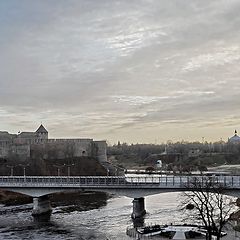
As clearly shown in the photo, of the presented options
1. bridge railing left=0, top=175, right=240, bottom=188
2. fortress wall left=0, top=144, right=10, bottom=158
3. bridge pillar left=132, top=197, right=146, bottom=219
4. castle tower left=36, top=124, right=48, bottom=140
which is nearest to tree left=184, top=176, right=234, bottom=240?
bridge railing left=0, top=175, right=240, bottom=188

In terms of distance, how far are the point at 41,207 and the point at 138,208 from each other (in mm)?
13518

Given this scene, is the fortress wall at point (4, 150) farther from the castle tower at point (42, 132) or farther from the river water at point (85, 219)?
the river water at point (85, 219)

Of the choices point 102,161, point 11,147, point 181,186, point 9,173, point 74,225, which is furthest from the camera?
point 102,161

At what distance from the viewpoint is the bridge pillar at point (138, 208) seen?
187 feet

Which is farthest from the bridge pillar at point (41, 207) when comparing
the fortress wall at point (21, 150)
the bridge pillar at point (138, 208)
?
the fortress wall at point (21, 150)

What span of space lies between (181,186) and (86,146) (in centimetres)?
8361

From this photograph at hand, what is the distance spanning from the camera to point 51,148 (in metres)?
135

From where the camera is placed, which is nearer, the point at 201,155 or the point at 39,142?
the point at 39,142

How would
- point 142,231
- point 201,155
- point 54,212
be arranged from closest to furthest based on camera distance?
point 142,231 → point 54,212 → point 201,155

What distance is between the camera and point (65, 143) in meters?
138

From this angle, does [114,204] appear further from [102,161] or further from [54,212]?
[102,161]

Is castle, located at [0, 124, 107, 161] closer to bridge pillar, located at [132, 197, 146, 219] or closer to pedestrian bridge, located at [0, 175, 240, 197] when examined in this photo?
pedestrian bridge, located at [0, 175, 240, 197]

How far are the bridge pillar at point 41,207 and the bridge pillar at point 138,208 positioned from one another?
1189 cm

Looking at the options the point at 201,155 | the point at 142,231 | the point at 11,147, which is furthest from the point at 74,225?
the point at 201,155
